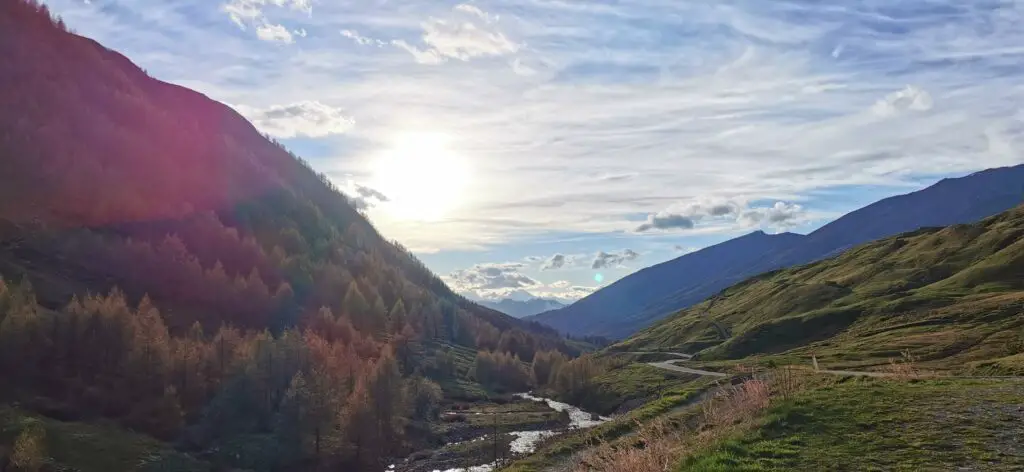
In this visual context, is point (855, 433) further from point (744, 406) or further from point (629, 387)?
point (629, 387)

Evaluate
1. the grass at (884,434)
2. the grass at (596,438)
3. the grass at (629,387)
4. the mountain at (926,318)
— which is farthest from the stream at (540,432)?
the mountain at (926,318)

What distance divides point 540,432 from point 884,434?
104 meters

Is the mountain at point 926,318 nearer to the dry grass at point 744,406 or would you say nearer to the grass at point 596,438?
the grass at point 596,438

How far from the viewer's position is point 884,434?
2662cm

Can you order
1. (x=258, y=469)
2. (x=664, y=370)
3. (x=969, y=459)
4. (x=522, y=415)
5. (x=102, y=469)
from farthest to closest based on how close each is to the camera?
(x=664, y=370) < (x=522, y=415) < (x=258, y=469) < (x=102, y=469) < (x=969, y=459)

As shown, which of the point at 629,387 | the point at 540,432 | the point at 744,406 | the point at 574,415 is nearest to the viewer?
the point at 744,406

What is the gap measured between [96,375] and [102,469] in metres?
43.2

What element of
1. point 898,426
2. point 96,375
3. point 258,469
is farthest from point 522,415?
point 898,426

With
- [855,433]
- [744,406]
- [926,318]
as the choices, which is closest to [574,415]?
[926,318]

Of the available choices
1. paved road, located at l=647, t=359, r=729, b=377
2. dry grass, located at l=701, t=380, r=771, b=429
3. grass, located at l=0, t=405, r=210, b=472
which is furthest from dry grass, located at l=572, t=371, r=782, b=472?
paved road, located at l=647, t=359, r=729, b=377

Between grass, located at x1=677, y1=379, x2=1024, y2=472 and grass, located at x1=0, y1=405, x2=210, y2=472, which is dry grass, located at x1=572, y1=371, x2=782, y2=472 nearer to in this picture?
grass, located at x1=677, y1=379, x2=1024, y2=472

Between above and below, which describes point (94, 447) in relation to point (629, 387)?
above

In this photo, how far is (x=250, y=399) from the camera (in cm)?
12100

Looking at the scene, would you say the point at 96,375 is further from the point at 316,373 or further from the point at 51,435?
the point at 316,373
